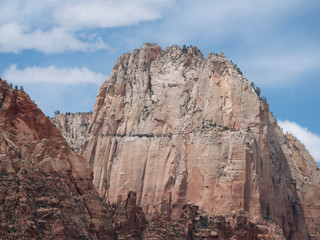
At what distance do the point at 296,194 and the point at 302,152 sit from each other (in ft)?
36.6

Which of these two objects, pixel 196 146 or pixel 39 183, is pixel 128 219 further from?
pixel 196 146

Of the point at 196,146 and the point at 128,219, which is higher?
the point at 196,146

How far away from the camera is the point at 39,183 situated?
87.2 metres

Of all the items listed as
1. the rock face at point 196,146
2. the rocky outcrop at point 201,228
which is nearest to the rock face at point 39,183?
the rocky outcrop at point 201,228

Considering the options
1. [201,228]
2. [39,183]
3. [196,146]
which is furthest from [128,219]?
[196,146]

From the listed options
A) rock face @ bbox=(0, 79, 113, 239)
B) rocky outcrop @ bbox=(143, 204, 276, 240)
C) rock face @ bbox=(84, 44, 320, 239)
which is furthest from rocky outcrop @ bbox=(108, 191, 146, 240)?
rock face @ bbox=(84, 44, 320, 239)

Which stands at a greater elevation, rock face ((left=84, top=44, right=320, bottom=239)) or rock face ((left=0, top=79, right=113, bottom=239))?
rock face ((left=84, top=44, right=320, bottom=239))

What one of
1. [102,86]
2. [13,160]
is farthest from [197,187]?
[13,160]

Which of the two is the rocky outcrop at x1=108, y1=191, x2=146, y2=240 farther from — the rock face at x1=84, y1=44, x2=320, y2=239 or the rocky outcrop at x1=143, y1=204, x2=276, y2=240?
the rock face at x1=84, y1=44, x2=320, y2=239

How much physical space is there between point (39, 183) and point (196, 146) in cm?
6166

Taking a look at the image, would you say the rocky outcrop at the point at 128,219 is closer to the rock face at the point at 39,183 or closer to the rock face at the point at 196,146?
the rock face at the point at 39,183

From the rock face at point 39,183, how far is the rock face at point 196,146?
44.5 metres

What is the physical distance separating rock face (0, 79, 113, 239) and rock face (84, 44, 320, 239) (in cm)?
4452

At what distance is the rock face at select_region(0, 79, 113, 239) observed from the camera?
83.1 m
